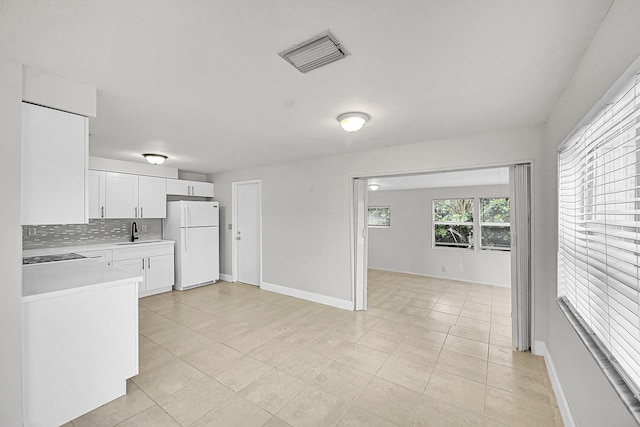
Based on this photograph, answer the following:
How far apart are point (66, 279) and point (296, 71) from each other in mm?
2328

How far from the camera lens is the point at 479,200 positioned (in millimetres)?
6438

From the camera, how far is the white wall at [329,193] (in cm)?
305

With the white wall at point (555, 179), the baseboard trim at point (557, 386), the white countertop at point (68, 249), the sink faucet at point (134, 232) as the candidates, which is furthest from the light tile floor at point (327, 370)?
the sink faucet at point (134, 232)

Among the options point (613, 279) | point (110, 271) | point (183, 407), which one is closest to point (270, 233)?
point (110, 271)

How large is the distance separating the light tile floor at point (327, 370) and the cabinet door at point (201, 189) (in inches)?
92.1

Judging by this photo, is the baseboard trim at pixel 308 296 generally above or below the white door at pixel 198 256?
below

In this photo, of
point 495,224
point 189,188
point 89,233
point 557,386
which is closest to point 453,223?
point 495,224

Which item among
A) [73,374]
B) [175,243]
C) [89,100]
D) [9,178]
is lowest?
[73,374]

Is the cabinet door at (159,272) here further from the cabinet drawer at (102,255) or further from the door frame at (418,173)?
the door frame at (418,173)

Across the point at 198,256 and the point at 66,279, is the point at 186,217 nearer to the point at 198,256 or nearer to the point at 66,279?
the point at 198,256

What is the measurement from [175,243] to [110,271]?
9.74 ft

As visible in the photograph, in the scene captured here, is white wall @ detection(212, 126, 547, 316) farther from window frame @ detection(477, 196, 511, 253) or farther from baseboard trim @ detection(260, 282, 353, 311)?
window frame @ detection(477, 196, 511, 253)

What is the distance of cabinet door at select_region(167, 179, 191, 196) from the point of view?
539 centimetres

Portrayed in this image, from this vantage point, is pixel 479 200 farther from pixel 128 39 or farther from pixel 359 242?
pixel 128 39
